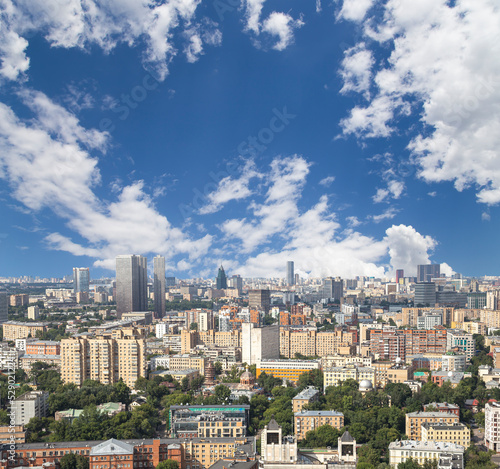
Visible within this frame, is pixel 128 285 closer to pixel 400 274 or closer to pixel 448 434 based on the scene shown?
pixel 448 434

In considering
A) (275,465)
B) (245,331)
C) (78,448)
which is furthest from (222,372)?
(275,465)

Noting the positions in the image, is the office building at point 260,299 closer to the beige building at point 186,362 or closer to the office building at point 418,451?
the beige building at point 186,362

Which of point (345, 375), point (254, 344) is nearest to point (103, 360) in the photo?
point (254, 344)

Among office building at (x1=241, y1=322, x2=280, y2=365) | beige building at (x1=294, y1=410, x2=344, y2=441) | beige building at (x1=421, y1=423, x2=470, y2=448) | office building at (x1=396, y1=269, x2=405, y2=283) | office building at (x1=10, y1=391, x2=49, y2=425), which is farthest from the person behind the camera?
office building at (x1=396, y1=269, x2=405, y2=283)

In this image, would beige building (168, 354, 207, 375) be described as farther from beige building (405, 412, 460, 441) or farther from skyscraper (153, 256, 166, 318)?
skyscraper (153, 256, 166, 318)

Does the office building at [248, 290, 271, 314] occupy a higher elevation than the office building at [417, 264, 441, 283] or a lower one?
lower

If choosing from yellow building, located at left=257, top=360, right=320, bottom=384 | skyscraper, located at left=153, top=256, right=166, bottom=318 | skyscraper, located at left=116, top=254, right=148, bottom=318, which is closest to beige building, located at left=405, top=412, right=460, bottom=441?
yellow building, located at left=257, top=360, right=320, bottom=384

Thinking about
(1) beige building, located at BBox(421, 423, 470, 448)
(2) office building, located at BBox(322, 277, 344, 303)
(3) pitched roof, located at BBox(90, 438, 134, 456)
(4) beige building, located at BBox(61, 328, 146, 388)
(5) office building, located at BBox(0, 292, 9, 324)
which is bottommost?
(1) beige building, located at BBox(421, 423, 470, 448)
